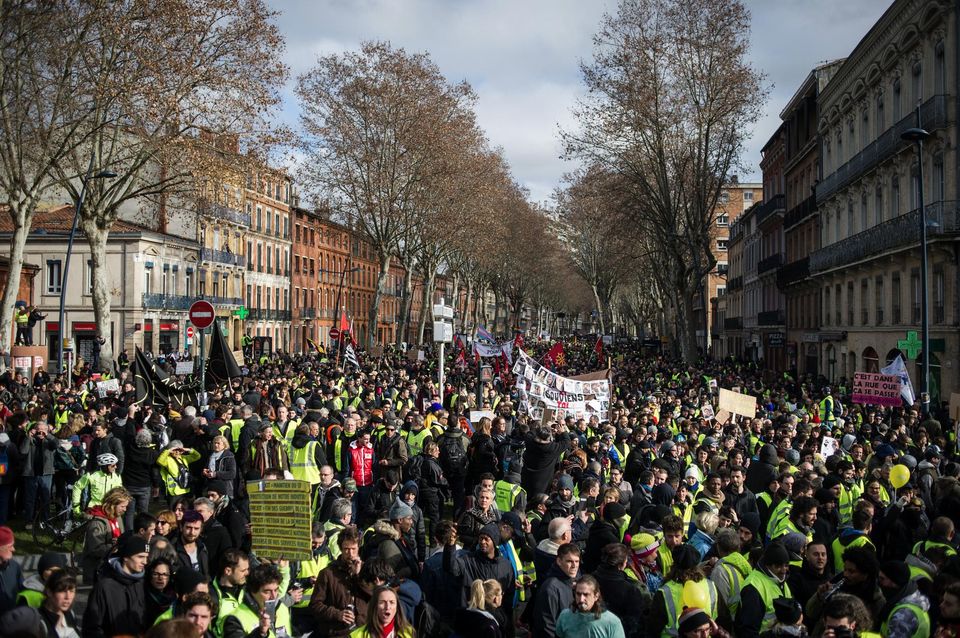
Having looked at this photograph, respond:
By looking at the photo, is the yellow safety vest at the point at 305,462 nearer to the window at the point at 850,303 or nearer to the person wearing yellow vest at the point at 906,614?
the person wearing yellow vest at the point at 906,614

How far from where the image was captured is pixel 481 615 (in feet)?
19.8

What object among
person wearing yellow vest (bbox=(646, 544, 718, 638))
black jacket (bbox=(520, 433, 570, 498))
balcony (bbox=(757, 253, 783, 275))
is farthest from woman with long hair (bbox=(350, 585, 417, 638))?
balcony (bbox=(757, 253, 783, 275))

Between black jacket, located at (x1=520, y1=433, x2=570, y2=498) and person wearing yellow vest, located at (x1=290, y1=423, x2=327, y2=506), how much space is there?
235 cm

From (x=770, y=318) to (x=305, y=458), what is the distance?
156ft

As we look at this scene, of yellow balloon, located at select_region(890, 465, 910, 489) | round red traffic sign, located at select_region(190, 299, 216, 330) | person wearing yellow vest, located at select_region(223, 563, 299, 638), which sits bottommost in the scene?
person wearing yellow vest, located at select_region(223, 563, 299, 638)

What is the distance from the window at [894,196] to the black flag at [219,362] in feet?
72.3

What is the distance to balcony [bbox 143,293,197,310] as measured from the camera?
175 feet

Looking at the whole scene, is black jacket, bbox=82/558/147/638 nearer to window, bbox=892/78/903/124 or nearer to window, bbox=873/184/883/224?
window, bbox=892/78/903/124

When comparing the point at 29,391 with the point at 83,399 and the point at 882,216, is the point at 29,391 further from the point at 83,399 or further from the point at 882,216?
the point at 882,216

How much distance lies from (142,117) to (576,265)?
56727 millimetres

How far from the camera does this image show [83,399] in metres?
19.0

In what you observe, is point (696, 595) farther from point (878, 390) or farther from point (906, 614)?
point (878, 390)

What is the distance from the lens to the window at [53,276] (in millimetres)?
50906

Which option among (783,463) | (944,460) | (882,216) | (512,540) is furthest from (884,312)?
(512,540)
